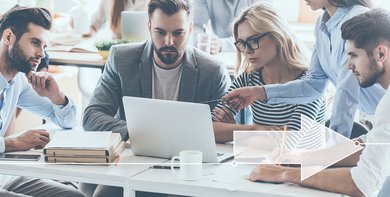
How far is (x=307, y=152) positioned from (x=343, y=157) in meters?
0.12

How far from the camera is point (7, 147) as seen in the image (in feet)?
7.18

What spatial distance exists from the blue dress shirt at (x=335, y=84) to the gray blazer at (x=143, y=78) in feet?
0.88

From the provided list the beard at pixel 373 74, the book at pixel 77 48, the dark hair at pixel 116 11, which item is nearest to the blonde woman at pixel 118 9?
the dark hair at pixel 116 11

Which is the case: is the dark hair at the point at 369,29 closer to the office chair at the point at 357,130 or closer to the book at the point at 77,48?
the office chair at the point at 357,130

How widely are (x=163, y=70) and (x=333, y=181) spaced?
1040 millimetres

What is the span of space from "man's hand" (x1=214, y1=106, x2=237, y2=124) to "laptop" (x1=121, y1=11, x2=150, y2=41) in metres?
1.19

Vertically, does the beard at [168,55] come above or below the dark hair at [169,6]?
below

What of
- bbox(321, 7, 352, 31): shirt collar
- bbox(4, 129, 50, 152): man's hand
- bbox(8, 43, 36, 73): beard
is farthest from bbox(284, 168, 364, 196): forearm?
bbox(8, 43, 36, 73): beard

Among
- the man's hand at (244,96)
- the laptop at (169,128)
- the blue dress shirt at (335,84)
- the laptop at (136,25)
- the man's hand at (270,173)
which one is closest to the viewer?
the man's hand at (270,173)

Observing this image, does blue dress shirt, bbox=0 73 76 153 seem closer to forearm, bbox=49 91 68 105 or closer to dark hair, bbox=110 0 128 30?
forearm, bbox=49 91 68 105

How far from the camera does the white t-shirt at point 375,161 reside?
1754 mm

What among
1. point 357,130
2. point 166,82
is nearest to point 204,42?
point 166,82

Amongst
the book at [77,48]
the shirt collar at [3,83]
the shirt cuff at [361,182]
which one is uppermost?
the shirt collar at [3,83]

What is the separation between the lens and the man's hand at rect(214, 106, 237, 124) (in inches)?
97.2
